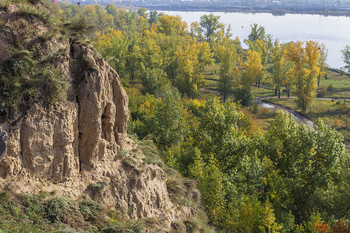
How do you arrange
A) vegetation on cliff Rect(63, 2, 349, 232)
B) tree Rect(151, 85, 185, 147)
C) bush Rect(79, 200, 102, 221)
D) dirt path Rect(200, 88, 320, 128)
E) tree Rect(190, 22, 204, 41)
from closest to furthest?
bush Rect(79, 200, 102, 221) → vegetation on cliff Rect(63, 2, 349, 232) → tree Rect(151, 85, 185, 147) → dirt path Rect(200, 88, 320, 128) → tree Rect(190, 22, 204, 41)

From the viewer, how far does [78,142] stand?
14.3 metres

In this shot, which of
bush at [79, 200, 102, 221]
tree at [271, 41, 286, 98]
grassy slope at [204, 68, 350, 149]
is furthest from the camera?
tree at [271, 41, 286, 98]

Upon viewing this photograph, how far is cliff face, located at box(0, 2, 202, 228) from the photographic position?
12109mm

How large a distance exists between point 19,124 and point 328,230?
19.4 metres

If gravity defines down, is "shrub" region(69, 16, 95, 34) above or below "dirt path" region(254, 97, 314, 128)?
above

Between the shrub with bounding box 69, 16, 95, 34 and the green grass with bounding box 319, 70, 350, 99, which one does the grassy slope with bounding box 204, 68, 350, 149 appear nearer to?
the green grass with bounding box 319, 70, 350, 99

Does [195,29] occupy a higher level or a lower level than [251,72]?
higher

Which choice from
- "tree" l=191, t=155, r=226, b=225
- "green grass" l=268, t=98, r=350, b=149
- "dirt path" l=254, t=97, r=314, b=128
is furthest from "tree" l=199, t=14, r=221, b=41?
"tree" l=191, t=155, r=226, b=225

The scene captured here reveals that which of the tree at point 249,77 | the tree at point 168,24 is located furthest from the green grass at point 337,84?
the tree at point 168,24

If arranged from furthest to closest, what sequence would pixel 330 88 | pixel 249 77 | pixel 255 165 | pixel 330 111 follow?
1. pixel 330 88
2. pixel 249 77
3. pixel 330 111
4. pixel 255 165

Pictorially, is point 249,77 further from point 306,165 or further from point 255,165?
point 255,165

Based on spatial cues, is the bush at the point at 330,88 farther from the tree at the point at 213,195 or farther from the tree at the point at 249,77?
the tree at the point at 213,195

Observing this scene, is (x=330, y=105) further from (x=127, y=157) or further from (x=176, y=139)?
(x=127, y=157)

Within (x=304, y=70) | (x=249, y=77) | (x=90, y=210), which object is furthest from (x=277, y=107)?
(x=90, y=210)
